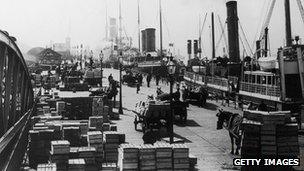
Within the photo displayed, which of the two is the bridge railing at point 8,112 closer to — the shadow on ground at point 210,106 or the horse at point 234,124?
the horse at point 234,124

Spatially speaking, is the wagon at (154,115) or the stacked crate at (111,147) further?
the wagon at (154,115)

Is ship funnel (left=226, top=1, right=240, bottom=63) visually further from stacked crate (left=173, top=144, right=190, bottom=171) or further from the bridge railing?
stacked crate (left=173, top=144, right=190, bottom=171)

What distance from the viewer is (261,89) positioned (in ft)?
93.7

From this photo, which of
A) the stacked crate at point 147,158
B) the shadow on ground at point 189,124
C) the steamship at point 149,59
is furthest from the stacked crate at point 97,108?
the steamship at point 149,59

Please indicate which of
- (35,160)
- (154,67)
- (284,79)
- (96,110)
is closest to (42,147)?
(35,160)

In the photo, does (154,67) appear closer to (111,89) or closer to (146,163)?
(111,89)

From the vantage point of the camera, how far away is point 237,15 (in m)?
42.3

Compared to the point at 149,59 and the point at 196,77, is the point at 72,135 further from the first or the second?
the point at 149,59

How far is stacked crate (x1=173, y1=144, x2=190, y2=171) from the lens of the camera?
12477 millimetres

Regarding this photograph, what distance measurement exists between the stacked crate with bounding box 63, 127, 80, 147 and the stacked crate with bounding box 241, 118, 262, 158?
6356 mm

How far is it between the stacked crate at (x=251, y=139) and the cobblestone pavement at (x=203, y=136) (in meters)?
0.91

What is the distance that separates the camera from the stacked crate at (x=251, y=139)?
514 inches

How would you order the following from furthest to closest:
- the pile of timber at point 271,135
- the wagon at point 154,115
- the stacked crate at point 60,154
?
the wagon at point 154,115
the pile of timber at point 271,135
the stacked crate at point 60,154

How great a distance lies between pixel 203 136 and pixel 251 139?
690cm
